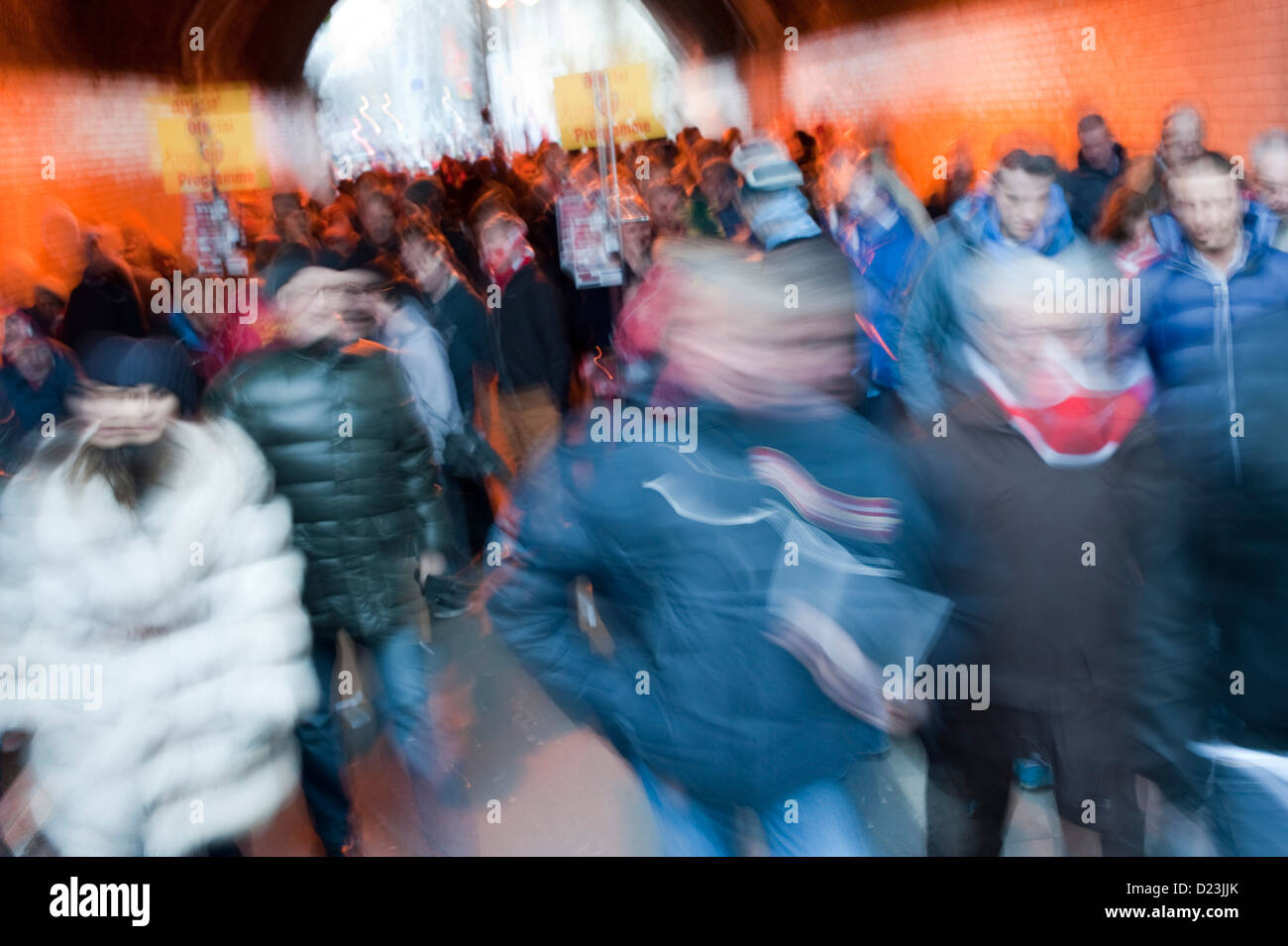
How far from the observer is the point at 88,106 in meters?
12.5

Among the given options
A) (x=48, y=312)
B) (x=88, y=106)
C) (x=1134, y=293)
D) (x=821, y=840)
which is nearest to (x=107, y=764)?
(x=821, y=840)

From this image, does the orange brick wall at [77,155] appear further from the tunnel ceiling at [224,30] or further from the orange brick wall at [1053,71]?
the orange brick wall at [1053,71]

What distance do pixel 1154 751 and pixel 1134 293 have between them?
142 cm

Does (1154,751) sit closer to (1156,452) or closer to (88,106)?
(1156,452)

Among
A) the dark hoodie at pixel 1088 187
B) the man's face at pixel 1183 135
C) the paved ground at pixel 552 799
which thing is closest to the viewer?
the paved ground at pixel 552 799

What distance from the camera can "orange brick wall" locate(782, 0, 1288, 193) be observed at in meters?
8.20

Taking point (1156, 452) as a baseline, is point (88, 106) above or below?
above

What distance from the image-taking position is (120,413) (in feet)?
10.0

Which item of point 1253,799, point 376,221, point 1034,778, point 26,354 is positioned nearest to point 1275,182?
point 1034,778

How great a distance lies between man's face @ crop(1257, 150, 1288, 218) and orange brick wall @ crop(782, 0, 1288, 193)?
151 inches

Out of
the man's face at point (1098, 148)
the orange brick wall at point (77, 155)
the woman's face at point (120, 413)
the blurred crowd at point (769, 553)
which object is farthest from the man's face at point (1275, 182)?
the orange brick wall at point (77, 155)

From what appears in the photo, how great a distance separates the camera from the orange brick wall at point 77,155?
10.2 m

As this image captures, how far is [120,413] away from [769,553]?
166 cm

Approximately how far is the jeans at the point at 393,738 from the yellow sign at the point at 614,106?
15.9 feet
